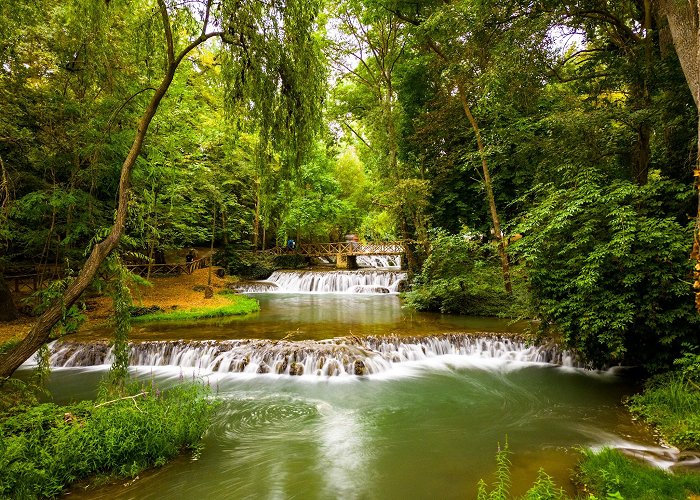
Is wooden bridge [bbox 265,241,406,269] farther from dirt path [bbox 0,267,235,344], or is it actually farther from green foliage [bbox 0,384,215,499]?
green foliage [bbox 0,384,215,499]

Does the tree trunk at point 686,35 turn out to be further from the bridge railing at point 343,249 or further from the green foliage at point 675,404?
the bridge railing at point 343,249

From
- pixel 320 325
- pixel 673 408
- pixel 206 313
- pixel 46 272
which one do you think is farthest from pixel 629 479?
pixel 46 272

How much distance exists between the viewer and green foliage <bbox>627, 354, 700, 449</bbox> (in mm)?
4531

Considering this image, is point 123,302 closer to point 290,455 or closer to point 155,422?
point 155,422

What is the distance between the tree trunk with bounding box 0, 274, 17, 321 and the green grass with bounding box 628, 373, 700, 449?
1559 cm

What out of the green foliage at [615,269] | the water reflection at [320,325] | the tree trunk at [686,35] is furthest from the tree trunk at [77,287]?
the tree trunk at [686,35]

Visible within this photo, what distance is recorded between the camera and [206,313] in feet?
41.5

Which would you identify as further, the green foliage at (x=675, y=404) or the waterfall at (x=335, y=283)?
the waterfall at (x=335, y=283)

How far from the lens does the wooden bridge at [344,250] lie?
975 inches

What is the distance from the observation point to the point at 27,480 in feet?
11.4

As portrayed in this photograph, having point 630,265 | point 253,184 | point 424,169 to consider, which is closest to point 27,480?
point 630,265

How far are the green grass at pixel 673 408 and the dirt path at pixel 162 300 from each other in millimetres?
10668

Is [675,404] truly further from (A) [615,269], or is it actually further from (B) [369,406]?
(B) [369,406]

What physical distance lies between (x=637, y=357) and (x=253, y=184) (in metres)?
19.7
